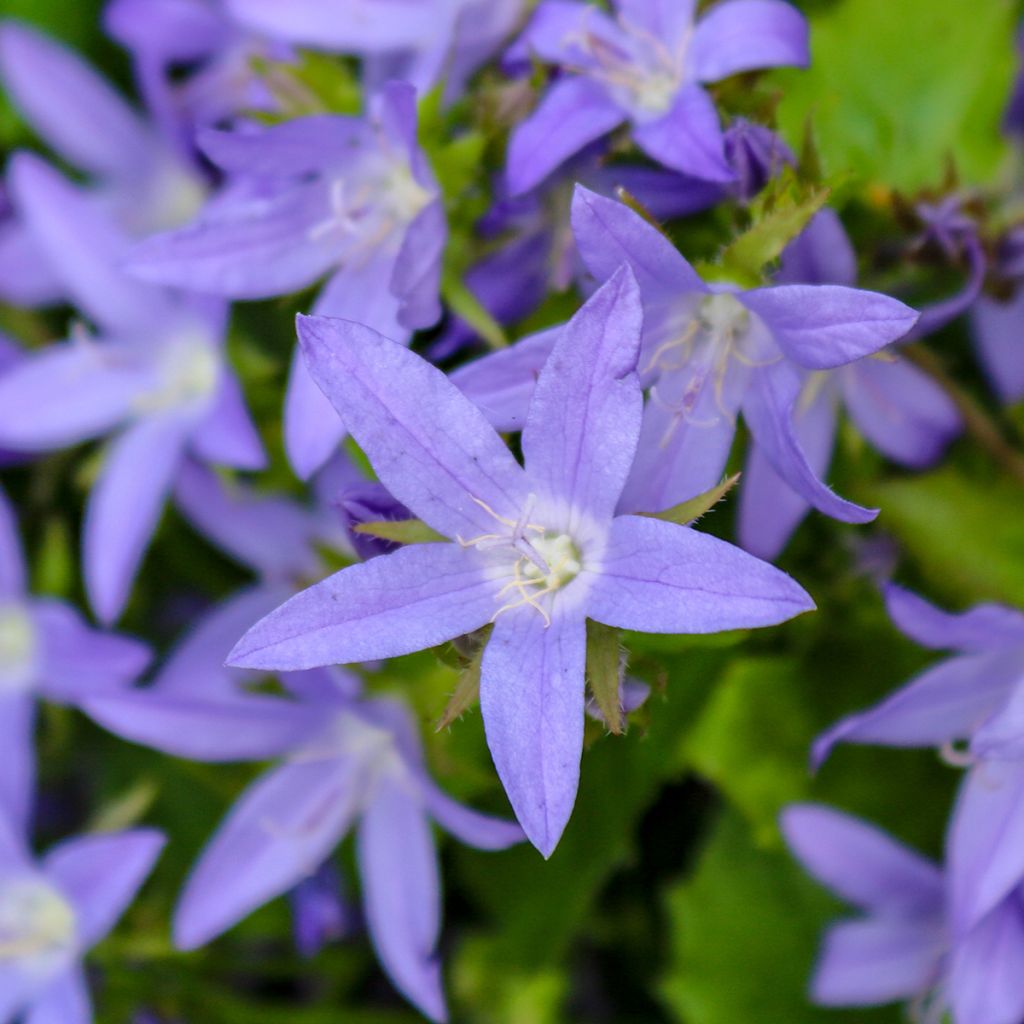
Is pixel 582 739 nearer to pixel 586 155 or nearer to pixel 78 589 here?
pixel 586 155

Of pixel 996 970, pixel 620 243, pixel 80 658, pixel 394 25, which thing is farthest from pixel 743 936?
pixel 394 25

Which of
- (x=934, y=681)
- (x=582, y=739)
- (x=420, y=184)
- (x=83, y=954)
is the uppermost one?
(x=420, y=184)

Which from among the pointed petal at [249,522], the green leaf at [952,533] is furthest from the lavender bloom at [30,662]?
the green leaf at [952,533]

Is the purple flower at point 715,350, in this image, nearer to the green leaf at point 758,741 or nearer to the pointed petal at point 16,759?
the green leaf at point 758,741

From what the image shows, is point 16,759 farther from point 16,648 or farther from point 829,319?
point 829,319

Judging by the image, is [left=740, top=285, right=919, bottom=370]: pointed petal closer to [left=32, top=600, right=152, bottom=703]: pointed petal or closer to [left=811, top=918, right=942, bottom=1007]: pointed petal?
[left=811, top=918, right=942, bottom=1007]: pointed petal

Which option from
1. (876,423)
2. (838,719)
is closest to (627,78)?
(876,423)

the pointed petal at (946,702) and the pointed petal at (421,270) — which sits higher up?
the pointed petal at (421,270)

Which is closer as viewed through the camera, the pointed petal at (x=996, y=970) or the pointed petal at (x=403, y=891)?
the pointed petal at (x=996, y=970)
